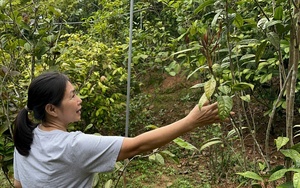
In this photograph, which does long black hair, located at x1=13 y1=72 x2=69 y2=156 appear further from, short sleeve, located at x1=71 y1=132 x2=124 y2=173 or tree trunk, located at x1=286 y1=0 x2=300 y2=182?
tree trunk, located at x1=286 y1=0 x2=300 y2=182

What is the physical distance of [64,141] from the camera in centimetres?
152

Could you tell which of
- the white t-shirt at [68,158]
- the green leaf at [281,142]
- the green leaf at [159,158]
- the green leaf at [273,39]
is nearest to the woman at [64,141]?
the white t-shirt at [68,158]

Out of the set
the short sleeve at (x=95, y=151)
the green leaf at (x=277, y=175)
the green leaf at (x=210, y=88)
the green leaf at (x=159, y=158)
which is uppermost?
the green leaf at (x=210, y=88)

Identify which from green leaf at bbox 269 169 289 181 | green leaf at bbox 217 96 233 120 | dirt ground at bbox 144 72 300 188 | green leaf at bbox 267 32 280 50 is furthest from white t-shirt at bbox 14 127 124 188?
dirt ground at bbox 144 72 300 188

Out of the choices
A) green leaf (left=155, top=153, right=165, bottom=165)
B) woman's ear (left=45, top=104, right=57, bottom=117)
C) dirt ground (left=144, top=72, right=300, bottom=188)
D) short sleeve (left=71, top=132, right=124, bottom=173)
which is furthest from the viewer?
dirt ground (left=144, top=72, right=300, bottom=188)

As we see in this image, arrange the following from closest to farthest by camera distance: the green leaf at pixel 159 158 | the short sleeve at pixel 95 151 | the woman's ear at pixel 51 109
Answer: the short sleeve at pixel 95 151, the woman's ear at pixel 51 109, the green leaf at pixel 159 158

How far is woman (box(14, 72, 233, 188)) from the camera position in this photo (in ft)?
4.92

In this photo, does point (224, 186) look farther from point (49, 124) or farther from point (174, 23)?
point (174, 23)

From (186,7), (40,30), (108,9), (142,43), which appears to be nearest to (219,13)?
(40,30)

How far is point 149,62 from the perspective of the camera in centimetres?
482

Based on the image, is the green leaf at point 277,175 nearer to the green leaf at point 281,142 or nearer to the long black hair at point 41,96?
the green leaf at point 281,142

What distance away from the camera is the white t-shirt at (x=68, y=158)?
1494 mm

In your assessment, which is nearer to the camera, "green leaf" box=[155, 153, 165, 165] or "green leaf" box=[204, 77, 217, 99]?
"green leaf" box=[204, 77, 217, 99]

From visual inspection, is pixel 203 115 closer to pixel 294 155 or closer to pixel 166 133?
pixel 166 133
